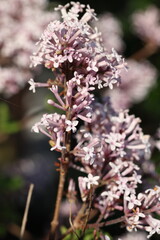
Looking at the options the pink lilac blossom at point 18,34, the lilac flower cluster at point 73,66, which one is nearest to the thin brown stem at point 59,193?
the lilac flower cluster at point 73,66

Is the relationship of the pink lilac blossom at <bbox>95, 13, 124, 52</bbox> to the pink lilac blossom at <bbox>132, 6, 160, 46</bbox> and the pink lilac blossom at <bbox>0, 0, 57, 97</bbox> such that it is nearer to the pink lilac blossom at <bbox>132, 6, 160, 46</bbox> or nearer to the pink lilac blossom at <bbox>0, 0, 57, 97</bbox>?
the pink lilac blossom at <bbox>132, 6, 160, 46</bbox>

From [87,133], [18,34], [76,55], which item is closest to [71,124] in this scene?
[87,133]

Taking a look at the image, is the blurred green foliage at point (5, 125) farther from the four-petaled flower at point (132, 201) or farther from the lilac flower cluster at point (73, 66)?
the four-petaled flower at point (132, 201)

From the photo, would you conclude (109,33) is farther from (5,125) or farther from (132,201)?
(132,201)

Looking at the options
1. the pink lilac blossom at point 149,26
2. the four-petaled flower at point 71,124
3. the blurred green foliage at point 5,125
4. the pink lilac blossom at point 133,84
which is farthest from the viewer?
the pink lilac blossom at point 149,26

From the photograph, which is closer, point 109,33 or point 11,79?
point 11,79

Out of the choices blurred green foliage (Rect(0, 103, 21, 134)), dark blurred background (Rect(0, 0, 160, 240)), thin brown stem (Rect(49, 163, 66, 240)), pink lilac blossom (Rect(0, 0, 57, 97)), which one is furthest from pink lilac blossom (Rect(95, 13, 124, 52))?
thin brown stem (Rect(49, 163, 66, 240))
